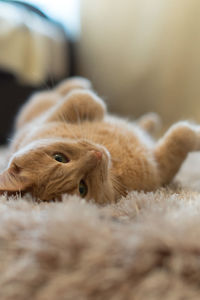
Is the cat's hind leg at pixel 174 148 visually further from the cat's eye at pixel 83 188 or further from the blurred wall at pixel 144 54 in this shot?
the blurred wall at pixel 144 54

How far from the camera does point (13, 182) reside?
0.76 metres

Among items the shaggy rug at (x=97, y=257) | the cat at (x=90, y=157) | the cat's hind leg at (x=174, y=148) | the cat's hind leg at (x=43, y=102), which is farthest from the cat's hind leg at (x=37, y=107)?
the shaggy rug at (x=97, y=257)

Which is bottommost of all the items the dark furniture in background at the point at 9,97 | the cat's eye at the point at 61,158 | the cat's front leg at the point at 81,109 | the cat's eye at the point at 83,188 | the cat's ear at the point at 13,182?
the dark furniture in background at the point at 9,97

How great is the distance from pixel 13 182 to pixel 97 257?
0.41 m

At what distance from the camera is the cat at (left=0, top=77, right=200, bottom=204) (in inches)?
31.0

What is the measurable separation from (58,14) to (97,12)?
0.47m

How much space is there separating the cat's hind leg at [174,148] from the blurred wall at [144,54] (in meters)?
1.10

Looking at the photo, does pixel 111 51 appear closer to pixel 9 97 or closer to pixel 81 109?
pixel 9 97

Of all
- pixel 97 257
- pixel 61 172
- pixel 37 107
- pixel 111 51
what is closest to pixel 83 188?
pixel 61 172

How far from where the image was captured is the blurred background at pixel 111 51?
213cm

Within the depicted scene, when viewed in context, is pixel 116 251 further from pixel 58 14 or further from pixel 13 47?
pixel 58 14

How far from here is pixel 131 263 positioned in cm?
43

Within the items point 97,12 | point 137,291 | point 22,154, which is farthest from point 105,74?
point 137,291

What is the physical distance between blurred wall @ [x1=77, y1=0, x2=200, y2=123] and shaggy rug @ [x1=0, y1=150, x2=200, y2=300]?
173 cm
